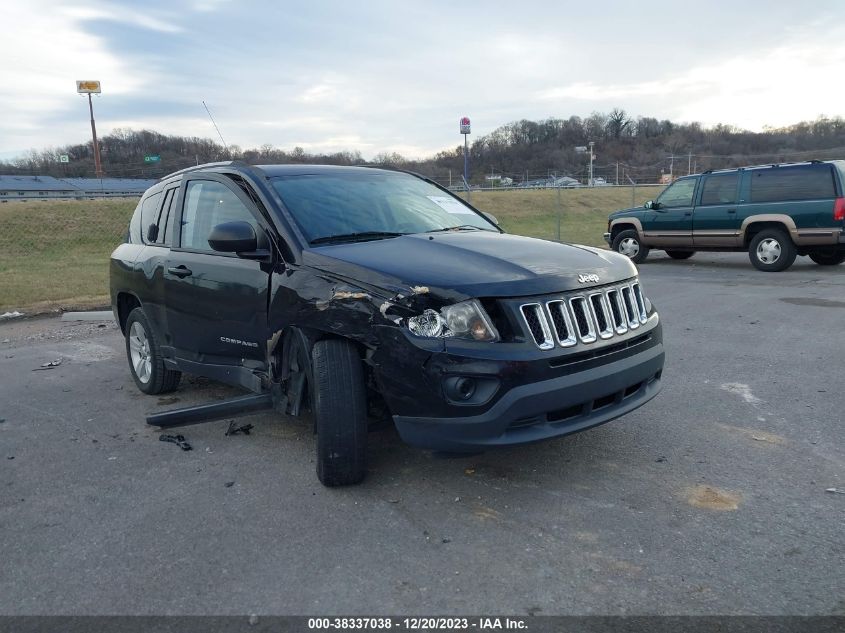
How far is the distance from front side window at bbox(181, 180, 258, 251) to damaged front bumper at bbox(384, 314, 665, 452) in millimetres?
→ 1900

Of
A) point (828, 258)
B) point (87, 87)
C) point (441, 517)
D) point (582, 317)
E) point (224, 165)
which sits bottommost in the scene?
point (441, 517)

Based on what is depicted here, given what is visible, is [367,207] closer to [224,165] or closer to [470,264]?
[224,165]

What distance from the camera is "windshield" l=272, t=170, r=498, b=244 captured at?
13.6 feet

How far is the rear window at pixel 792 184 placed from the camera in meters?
11.6

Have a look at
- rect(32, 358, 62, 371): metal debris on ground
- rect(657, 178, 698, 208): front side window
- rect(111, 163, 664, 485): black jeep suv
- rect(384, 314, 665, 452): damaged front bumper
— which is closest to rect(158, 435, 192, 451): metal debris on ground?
rect(111, 163, 664, 485): black jeep suv

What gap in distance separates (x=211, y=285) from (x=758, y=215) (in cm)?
1110

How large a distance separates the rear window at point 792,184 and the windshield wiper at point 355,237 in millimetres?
10409

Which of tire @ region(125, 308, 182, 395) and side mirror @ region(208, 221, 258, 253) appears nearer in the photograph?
side mirror @ region(208, 221, 258, 253)

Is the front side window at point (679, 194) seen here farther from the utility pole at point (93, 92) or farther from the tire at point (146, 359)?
the utility pole at point (93, 92)

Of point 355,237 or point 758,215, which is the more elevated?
point 355,237

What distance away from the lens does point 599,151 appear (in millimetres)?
77750

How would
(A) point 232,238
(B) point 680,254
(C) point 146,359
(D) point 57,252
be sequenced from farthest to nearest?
(D) point 57,252 → (B) point 680,254 → (C) point 146,359 → (A) point 232,238

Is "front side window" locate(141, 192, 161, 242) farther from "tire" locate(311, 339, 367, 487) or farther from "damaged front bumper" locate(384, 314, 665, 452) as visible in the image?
"damaged front bumper" locate(384, 314, 665, 452)

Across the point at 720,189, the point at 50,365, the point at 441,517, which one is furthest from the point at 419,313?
the point at 720,189
